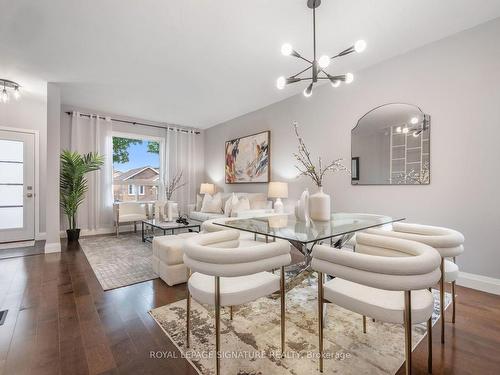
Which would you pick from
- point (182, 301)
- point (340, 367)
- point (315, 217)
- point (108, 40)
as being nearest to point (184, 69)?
point (108, 40)

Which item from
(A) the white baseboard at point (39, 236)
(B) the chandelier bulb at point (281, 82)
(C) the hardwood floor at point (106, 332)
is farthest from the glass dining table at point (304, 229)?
(A) the white baseboard at point (39, 236)

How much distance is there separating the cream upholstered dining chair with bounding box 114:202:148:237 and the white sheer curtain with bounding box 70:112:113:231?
0.48 m

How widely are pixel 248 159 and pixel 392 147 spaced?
2867mm

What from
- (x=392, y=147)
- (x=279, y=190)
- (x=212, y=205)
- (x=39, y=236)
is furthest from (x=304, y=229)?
(x=39, y=236)

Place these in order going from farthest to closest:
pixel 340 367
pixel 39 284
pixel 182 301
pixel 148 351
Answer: pixel 39 284, pixel 182 301, pixel 148 351, pixel 340 367

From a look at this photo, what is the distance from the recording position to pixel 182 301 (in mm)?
2229

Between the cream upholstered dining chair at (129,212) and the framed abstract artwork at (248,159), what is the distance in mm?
1993

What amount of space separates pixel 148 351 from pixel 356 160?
3.22m

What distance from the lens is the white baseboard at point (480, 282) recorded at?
2365 millimetres

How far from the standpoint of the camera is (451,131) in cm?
263

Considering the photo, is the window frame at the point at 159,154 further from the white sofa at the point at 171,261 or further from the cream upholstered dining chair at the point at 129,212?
the white sofa at the point at 171,261

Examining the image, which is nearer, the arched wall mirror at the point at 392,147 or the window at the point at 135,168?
the arched wall mirror at the point at 392,147

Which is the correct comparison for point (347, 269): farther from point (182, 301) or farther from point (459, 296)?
point (459, 296)

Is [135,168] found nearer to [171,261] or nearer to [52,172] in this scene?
[52,172]
